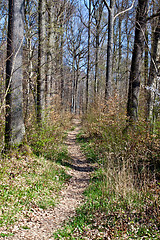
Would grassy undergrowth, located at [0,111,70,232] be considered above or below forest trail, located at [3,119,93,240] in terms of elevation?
above

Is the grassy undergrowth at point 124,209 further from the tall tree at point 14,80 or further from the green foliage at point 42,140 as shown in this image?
the tall tree at point 14,80

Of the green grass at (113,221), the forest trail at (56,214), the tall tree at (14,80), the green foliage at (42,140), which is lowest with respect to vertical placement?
the forest trail at (56,214)

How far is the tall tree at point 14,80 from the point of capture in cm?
622

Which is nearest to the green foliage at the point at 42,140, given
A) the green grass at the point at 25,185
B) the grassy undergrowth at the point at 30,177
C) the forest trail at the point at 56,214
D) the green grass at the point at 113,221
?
the grassy undergrowth at the point at 30,177

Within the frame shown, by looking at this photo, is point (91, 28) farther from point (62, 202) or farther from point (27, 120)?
point (62, 202)

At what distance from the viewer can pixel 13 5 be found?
6258 millimetres

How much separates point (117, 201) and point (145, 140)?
2136 mm

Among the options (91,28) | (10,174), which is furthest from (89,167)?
(91,28)

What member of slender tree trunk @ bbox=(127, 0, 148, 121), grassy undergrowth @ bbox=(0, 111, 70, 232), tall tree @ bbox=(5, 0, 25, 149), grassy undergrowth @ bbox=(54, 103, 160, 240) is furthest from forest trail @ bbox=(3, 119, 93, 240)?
slender tree trunk @ bbox=(127, 0, 148, 121)

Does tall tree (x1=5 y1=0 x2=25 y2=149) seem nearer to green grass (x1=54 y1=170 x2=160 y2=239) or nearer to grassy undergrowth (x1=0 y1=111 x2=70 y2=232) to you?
grassy undergrowth (x1=0 y1=111 x2=70 y2=232)

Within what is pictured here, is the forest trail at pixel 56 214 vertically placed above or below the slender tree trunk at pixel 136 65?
below

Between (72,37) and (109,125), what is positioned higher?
(72,37)

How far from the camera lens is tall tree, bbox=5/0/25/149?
622 cm

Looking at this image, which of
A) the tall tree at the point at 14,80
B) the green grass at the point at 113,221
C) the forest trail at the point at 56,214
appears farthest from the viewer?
the tall tree at the point at 14,80
